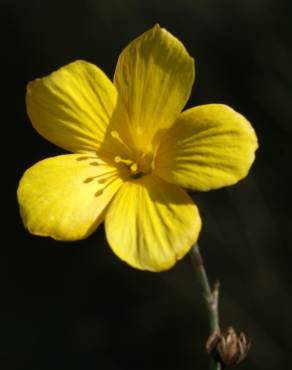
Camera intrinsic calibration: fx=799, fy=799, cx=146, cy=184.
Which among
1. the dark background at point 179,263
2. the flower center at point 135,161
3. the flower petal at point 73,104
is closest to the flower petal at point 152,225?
the flower center at point 135,161

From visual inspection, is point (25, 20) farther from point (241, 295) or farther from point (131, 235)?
point (131, 235)

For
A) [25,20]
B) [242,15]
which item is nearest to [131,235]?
[242,15]

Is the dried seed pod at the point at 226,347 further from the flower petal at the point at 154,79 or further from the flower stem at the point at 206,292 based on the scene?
the flower petal at the point at 154,79

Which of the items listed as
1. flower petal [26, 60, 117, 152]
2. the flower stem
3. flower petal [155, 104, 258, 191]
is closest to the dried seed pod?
the flower stem

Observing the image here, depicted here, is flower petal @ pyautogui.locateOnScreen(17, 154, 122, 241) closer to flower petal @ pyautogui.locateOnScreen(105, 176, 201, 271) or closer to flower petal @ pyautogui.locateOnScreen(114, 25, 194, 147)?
flower petal @ pyautogui.locateOnScreen(105, 176, 201, 271)

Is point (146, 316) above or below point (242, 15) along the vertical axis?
below

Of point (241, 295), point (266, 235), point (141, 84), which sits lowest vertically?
point (241, 295)

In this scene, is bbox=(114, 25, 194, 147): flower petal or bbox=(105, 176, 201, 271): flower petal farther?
bbox=(114, 25, 194, 147): flower petal
